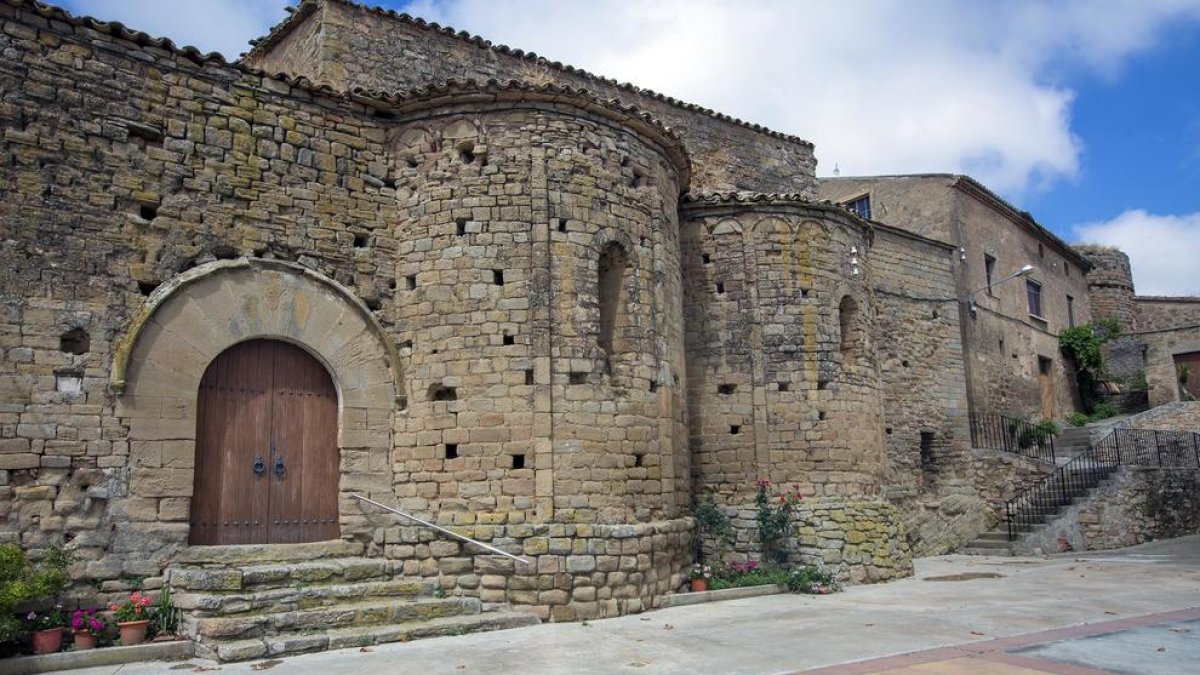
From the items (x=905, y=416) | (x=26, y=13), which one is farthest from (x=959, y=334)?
(x=26, y=13)

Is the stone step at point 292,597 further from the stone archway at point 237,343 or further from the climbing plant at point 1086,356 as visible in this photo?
the climbing plant at point 1086,356

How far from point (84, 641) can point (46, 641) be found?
30 centimetres

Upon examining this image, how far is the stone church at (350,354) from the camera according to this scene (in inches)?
345

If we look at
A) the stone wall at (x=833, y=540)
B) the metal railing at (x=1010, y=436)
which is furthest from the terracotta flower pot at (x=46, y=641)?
the metal railing at (x=1010, y=436)

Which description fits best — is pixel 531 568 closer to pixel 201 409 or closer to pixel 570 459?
pixel 570 459

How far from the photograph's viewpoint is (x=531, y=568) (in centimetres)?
1005

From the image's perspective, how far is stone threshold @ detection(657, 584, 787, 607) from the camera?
11.2 metres

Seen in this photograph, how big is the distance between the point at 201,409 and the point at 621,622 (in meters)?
4.98

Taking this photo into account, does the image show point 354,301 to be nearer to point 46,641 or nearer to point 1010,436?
point 46,641

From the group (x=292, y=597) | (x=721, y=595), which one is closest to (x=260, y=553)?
(x=292, y=597)

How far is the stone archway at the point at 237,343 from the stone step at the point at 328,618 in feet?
4.27

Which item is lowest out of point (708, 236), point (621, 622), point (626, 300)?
point (621, 622)

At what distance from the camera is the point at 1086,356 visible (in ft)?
89.4

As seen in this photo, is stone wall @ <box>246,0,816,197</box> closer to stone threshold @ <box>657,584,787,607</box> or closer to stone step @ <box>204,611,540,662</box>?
stone step @ <box>204,611,540,662</box>
